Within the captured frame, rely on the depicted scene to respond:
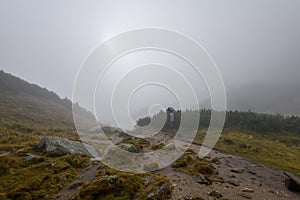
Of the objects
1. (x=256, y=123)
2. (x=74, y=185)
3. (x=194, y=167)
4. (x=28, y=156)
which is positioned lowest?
(x=74, y=185)

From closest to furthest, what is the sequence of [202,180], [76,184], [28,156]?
[76,184] < [202,180] < [28,156]

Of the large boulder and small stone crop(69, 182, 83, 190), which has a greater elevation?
the large boulder

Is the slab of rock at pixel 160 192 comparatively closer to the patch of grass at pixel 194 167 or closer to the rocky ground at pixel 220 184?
the rocky ground at pixel 220 184

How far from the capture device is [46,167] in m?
14.4

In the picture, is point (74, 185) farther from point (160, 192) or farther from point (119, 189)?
point (160, 192)

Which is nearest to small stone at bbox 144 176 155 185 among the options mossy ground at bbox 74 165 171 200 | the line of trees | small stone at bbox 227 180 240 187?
mossy ground at bbox 74 165 171 200

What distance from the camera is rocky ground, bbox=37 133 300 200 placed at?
10.5 metres

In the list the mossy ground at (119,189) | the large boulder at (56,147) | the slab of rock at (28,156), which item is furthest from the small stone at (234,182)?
the slab of rock at (28,156)

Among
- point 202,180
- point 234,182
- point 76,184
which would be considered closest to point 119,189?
point 76,184

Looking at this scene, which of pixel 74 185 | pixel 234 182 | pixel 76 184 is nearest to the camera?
pixel 74 185

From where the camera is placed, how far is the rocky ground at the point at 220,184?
1054 centimetres

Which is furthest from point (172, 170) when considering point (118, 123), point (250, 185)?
point (118, 123)

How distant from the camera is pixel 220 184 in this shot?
1230 centimetres

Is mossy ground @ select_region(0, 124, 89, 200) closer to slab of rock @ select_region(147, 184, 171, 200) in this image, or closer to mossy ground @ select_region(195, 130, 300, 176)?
slab of rock @ select_region(147, 184, 171, 200)
